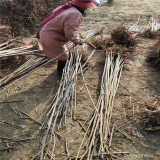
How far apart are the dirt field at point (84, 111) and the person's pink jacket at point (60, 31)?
23.1 inches

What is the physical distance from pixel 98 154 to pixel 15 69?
7.75 ft

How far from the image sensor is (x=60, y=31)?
8.60 ft

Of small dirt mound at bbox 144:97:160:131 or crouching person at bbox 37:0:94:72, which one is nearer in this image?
small dirt mound at bbox 144:97:160:131

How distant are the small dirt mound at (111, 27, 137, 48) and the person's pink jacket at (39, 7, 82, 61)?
1407 mm

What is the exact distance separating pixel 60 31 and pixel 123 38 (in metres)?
1.64

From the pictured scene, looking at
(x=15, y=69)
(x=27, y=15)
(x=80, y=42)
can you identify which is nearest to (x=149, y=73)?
(x=80, y=42)

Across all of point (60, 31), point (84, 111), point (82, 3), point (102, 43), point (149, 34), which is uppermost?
point (82, 3)

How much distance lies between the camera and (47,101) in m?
2.53

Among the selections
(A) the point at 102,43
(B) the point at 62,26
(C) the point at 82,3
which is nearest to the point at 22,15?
(A) the point at 102,43

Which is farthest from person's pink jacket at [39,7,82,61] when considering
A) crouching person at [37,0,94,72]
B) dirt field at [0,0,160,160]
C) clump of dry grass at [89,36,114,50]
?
clump of dry grass at [89,36,114,50]

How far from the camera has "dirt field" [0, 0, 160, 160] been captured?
189 centimetres

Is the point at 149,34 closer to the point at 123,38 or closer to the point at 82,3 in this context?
the point at 123,38

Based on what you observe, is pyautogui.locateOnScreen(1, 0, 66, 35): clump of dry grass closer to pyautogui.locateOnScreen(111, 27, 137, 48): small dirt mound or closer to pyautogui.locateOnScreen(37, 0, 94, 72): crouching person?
pyautogui.locateOnScreen(37, 0, 94, 72): crouching person

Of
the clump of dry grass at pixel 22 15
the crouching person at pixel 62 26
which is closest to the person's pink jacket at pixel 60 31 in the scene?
the crouching person at pixel 62 26
